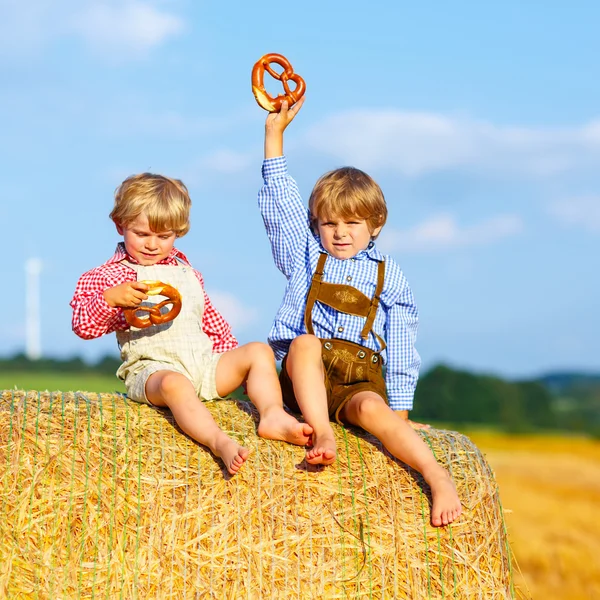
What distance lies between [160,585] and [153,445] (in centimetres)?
63

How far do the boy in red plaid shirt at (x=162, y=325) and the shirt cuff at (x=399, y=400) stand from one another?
77 centimetres

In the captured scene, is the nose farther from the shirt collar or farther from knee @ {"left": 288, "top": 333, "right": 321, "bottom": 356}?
the shirt collar

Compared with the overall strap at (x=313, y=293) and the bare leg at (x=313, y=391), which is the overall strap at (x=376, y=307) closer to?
the overall strap at (x=313, y=293)

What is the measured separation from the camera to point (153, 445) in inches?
180

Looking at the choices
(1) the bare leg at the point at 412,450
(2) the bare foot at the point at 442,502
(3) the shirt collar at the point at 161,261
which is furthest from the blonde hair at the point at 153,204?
(2) the bare foot at the point at 442,502

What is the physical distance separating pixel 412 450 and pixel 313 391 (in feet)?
1.69

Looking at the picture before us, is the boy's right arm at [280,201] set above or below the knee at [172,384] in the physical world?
above

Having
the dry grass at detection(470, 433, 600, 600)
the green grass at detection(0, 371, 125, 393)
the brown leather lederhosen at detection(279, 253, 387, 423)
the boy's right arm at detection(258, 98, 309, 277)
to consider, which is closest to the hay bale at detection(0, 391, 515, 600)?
the brown leather lederhosen at detection(279, 253, 387, 423)

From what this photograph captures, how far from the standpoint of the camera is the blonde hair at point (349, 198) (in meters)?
5.06

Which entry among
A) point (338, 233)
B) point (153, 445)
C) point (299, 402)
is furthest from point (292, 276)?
point (153, 445)

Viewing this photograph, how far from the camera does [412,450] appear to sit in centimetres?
458

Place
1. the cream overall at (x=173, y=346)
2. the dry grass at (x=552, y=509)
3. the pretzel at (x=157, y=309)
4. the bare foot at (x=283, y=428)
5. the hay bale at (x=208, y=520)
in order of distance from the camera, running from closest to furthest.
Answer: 1. the hay bale at (x=208, y=520)
2. the bare foot at (x=283, y=428)
3. the pretzel at (x=157, y=309)
4. the cream overall at (x=173, y=346)
5. the dry grass at (x=552, y=509)

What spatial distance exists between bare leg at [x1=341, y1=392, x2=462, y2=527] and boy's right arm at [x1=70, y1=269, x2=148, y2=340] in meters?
1.17

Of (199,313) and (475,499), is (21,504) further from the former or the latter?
(475,499)
